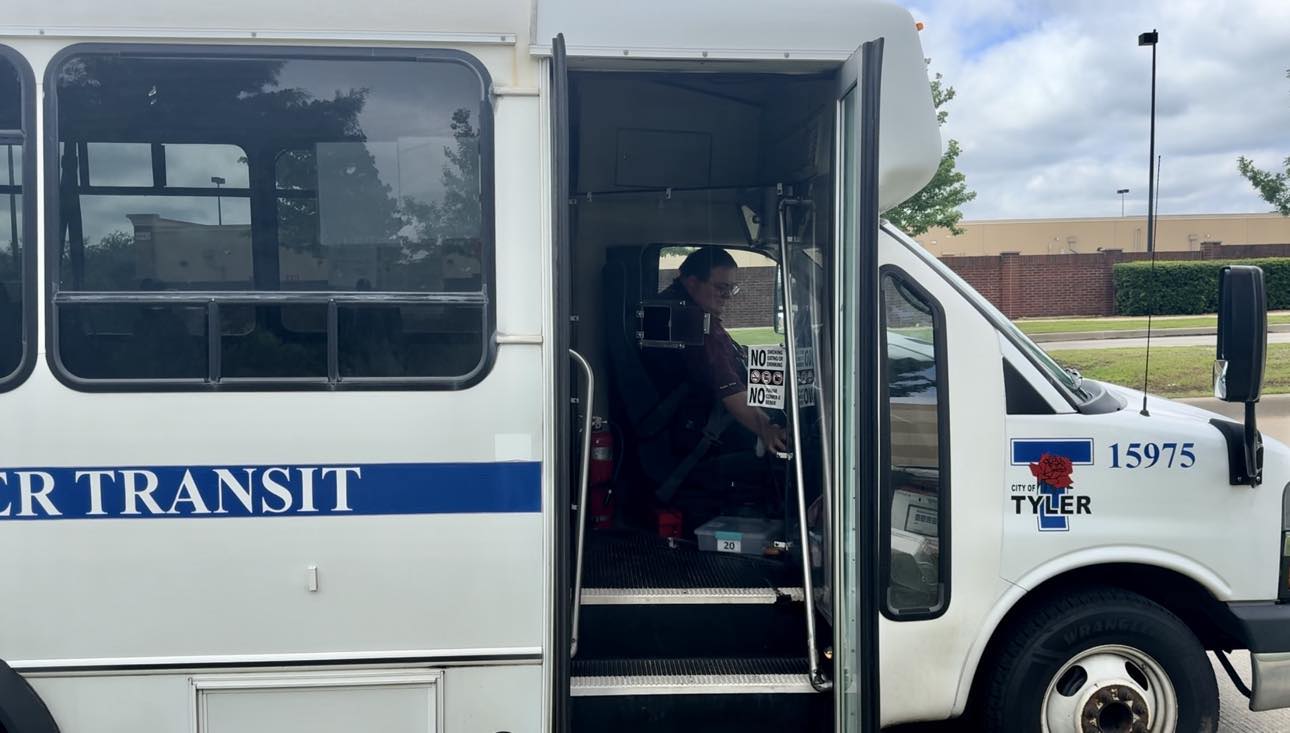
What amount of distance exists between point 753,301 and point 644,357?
70 centimetres

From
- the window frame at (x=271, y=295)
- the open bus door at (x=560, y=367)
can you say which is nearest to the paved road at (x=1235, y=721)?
the open bus door at (x=560, y=367)

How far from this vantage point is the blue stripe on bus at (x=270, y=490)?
286cm

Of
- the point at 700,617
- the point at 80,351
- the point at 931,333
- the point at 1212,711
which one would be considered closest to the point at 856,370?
the point at 931,333

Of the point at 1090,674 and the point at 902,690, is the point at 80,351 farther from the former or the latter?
the point at 1090,674

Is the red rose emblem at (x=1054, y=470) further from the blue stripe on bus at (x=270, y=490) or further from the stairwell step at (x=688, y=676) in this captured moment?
the blue stripe on bus at (x=270, y=490)

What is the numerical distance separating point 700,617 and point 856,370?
3.64ft

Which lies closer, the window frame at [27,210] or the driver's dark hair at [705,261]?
the window frame at [27,210]

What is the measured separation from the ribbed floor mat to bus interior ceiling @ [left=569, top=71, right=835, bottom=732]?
0.01 metres

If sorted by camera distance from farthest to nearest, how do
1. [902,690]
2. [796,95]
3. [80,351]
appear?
[796,95]
[902,690]
[80,351]

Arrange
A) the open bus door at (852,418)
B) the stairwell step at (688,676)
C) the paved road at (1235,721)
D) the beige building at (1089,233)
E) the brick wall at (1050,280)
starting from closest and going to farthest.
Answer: the open bus door at (852,418) < the stairwell step at (688,676) < the paved road at (1235,721) < the brick wall at (1050,280) < the beige building at (1089,233)

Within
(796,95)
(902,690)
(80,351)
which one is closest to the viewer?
(80,351)

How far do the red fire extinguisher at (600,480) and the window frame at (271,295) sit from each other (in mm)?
1632

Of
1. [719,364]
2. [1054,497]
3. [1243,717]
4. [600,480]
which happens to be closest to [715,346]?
[719,364]

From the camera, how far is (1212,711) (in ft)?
11.1
